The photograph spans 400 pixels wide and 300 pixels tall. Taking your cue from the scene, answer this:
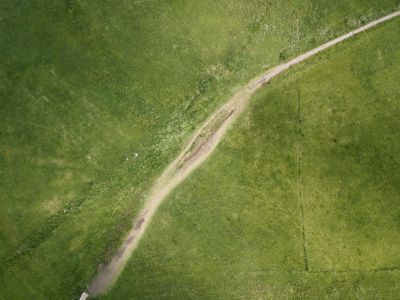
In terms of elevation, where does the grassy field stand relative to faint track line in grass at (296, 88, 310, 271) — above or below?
above

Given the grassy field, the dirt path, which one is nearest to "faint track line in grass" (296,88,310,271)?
the grassy field

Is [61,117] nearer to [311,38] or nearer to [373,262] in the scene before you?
[311,38]

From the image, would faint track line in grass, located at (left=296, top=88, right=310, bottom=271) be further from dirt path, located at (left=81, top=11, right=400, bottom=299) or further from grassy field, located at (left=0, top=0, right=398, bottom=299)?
dirt path, located at (left=81, top=11, right=400, bottom=299)

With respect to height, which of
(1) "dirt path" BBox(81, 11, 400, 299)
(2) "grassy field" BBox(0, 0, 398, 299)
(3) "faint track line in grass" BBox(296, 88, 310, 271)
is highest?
(2) "grassy field" BBox(0, 0, 398, 299)

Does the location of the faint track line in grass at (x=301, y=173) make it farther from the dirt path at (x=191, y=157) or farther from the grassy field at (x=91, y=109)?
the dirt path at (x=191, y=157)

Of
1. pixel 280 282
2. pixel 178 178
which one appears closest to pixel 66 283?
pixel 178 178

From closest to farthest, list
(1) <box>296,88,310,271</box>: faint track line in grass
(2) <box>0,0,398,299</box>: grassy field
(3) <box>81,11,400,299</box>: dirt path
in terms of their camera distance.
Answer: (2) <box>0,0,398,299</box>: grassy field
(3) <box>81,11,400,299</box>: dirt path
(1) <box>296,88,310,271</box>: faint track line in grass

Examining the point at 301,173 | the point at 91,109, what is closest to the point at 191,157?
the point at 91,109

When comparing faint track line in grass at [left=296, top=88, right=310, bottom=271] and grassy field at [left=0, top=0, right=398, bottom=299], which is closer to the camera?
grassy field at [left=0, top=0, right=398, bottom=299]
